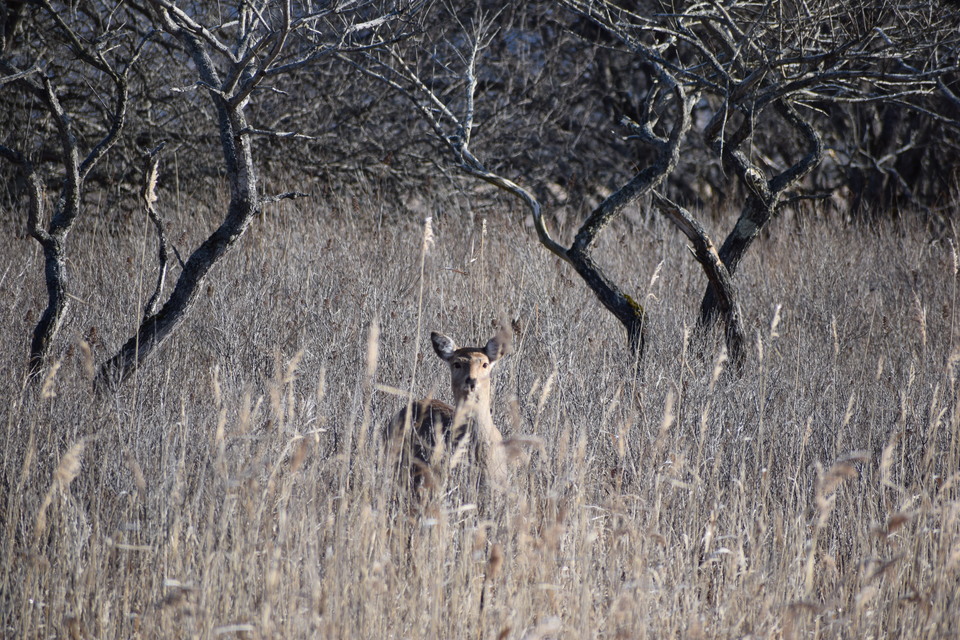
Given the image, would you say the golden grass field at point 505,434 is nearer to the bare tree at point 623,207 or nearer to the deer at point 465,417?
the deer at point 465,417

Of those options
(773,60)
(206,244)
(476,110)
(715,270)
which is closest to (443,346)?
(206,244)

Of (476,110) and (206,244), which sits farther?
(476,110)

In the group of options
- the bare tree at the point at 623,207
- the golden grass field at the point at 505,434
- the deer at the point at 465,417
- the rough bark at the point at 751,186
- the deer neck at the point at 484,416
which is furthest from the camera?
the rough bark at the point at 751,186

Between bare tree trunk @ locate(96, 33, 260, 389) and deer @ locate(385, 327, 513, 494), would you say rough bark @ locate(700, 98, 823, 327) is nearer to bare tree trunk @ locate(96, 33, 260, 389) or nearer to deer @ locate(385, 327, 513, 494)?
deer @ locate(385, 327, 513, 494)

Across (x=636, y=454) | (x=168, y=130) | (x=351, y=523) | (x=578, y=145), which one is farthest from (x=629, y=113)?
(x=351, y=523)

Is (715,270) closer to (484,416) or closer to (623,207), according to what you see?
(623,207)

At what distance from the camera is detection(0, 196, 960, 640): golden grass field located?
2631mm

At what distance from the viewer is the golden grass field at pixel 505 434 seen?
263 cm

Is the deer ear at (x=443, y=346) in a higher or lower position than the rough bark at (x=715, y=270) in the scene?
lower

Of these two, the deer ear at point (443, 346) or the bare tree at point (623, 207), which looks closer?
the deer ear at point (443, 346)

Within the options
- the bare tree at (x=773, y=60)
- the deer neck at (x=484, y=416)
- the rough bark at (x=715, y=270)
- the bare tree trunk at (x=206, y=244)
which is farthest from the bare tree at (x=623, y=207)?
the deer neck at (x=484, y=416)

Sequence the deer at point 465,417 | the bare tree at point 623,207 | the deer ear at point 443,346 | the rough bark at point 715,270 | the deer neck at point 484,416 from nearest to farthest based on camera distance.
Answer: the deer at point 465,417
the deer neck at point 484,416
the deer ear at point 443,346
the bare tree at point 623,207
the rough bark at point 715,270

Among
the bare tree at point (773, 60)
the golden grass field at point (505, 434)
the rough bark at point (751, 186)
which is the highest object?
the bare tree at point (773, 60)

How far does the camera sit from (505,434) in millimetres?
4594
